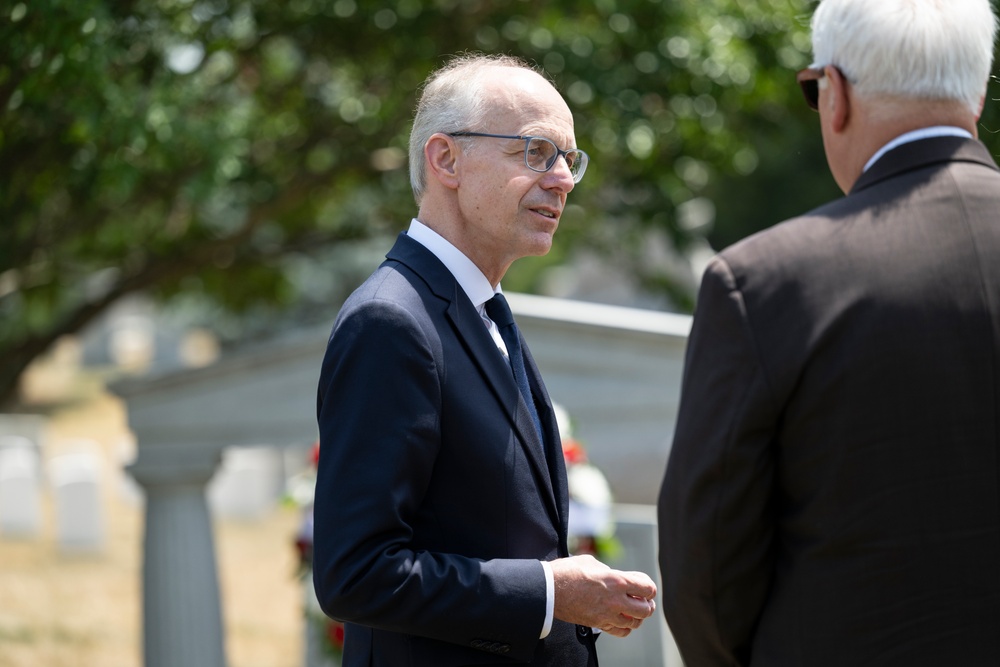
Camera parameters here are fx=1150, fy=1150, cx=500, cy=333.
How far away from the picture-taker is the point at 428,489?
228 cm

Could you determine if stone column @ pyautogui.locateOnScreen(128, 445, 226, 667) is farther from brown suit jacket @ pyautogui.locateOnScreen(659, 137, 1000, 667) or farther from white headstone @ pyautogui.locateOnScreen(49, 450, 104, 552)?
white headstone @ pyautogui.locateOnScreen(49, 450, 104, 552)

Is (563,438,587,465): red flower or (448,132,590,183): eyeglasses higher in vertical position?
(448,132,590,183): eyeglasses

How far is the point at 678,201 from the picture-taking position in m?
7.77

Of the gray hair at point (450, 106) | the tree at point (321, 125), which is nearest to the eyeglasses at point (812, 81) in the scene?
the gray hair at point (450, 106)

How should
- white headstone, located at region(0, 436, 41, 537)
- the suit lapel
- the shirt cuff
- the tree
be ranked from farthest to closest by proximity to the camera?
white headstone, located at region(0, 436, 41, 537)
the tree
the suit lapel
the shirt cuff

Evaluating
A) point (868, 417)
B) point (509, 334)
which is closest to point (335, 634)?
point (509, 334)

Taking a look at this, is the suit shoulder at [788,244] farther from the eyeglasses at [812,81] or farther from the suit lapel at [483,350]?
the suit lapel at [483,350]

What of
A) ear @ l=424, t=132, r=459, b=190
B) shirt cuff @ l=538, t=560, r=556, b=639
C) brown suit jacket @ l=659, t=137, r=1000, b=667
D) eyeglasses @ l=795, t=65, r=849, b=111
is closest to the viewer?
brown suit jacket @ l=659, t=137, r=1000, b=667

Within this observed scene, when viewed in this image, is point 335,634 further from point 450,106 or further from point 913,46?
point 913,46

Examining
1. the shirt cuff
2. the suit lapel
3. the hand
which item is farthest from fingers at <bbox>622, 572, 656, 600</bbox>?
the suit lapel

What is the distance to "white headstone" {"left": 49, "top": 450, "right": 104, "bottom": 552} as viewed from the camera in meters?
13.3

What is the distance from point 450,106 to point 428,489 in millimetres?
825

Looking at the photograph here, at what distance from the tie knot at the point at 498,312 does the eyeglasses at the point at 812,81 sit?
2.78 feet

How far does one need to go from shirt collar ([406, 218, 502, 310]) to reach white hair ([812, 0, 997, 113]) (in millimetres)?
895
